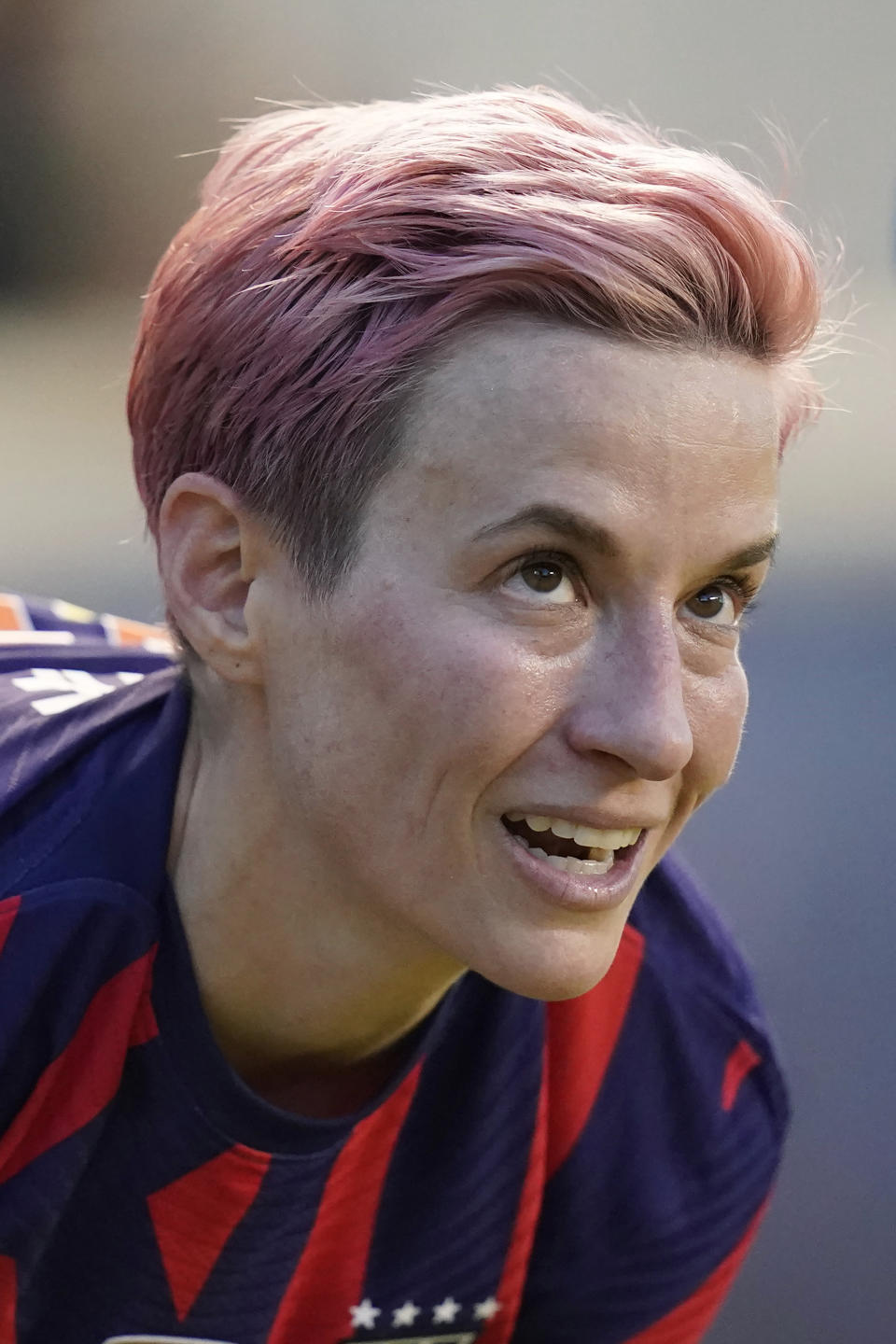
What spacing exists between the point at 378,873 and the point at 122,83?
2674 mm

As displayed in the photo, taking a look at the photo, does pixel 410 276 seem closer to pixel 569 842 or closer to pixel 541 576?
pixel 541 576

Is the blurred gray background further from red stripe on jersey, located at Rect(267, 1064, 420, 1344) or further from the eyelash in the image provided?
the eyelash

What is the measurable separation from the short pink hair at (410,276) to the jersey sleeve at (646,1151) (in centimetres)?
48

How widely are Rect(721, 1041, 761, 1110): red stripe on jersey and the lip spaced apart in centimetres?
32

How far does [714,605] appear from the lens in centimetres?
97

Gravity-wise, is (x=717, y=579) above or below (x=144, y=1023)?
above

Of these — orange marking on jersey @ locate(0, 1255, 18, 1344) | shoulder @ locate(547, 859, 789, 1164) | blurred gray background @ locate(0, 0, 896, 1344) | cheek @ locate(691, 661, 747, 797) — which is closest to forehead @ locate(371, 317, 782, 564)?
cheek @ locate(691, 661, 747, 797)

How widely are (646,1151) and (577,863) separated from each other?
1.21 feet

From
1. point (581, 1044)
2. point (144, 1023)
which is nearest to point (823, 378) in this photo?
point (581, 1044)

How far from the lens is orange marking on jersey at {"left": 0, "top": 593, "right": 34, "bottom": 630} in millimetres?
1527

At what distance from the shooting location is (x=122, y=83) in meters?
3.13

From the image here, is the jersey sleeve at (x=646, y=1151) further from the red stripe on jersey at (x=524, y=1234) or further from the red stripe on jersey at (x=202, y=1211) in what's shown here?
the red stripe on jersey at (x=202, y=1211)

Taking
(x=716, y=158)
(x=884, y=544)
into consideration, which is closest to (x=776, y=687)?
(x=884, y=544)

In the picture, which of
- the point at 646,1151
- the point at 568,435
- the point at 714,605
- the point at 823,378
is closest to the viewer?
the point at 568,435
